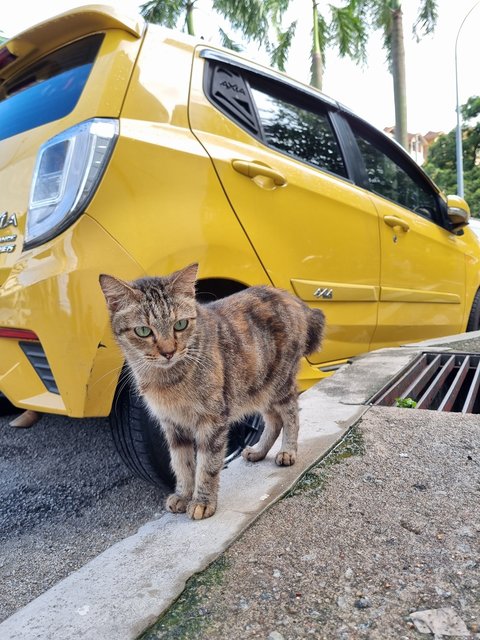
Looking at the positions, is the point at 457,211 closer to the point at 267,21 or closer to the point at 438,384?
the point at 438,384

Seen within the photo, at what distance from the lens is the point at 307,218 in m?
2.96

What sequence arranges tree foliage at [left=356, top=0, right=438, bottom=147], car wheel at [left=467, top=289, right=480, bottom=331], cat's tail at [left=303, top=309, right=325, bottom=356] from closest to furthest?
cat's tail at [left=303, top=309, right=325, bottom=356], car wheel at [left=467, top=289, right=480, bottom=331], tree foliage at [left=356, top=0, right=438, bottom=147]

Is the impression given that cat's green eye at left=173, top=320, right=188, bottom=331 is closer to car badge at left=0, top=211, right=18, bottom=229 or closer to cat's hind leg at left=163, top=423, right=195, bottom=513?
cat's hind leg at left=163, top=423, right=195, bottom=513

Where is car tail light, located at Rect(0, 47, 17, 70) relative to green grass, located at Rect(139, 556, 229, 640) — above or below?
above

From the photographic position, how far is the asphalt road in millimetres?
1960

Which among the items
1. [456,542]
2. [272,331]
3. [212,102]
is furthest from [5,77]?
[456,542]

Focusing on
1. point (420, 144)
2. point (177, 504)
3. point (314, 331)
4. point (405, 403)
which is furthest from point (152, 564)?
point (420, 144)

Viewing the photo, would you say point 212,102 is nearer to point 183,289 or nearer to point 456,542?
point 183,289

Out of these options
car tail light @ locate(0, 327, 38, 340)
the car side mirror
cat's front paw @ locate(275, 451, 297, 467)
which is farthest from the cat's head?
the car side mirror

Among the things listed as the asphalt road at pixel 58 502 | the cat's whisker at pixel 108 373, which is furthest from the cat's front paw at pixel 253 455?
the cat's whisker at pixel 108 373

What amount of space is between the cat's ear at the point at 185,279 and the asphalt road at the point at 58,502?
37.0 inches

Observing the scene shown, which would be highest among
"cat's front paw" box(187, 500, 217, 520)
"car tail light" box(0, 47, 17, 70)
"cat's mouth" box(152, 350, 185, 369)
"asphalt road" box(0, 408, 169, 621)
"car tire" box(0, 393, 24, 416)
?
"car tail light" box(0, 47, 17, 70)

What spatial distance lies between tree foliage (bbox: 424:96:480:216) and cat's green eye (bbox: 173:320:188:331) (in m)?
29.3

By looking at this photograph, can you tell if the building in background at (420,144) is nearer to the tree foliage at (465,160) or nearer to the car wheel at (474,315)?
the tree foliage at (465,160)
